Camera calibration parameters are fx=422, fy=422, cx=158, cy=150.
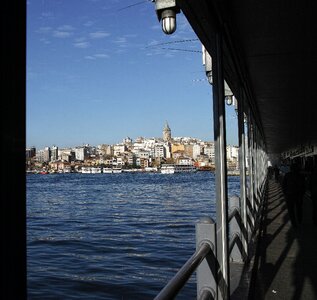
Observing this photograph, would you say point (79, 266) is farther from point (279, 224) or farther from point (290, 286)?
point (290, 286)

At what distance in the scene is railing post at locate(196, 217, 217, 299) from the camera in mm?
2904

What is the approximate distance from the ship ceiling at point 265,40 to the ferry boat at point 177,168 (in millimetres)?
156717

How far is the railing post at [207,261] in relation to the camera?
2.90m

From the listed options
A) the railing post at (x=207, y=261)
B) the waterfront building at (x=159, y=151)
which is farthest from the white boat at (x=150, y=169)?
the railing post at (x=207, y=261)

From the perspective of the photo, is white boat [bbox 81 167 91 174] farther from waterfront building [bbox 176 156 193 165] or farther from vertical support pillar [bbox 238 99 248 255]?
vertical support pillar [bbox 238 99 248 255]

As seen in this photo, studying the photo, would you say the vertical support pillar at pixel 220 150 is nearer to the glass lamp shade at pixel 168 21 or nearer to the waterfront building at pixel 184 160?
the glass lamp shade at pixel 168 21

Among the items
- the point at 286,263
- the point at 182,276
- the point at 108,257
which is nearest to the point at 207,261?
the point at 182,276

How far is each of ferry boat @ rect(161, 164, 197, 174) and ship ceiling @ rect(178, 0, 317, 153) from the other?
157 meters

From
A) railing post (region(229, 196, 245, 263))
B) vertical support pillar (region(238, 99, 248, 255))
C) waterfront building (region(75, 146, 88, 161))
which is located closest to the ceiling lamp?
railing post (region(229, 196, 245, 263))

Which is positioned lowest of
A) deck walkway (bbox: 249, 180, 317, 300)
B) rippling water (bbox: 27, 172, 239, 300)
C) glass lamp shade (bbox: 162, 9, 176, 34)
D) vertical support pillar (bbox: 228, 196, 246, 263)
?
rippling water (bbox: 27, 172, 239, 300)

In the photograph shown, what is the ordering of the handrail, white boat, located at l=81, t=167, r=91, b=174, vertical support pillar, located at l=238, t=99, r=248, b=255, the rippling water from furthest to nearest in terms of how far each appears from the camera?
white boat, located at l=81, t=167, r=91, b=174
the rippling water
vertical support pillar, located at l=238, t=99, r=248, b=255
the handrail

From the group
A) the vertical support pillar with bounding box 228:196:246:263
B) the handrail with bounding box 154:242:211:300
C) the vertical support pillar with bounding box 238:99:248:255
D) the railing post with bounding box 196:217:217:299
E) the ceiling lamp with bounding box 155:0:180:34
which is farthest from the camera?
the vertical support pillar with bounding box 238:99:248:255

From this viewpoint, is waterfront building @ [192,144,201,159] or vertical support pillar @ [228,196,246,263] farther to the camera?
waterfront building @ [192,144,201,159]
